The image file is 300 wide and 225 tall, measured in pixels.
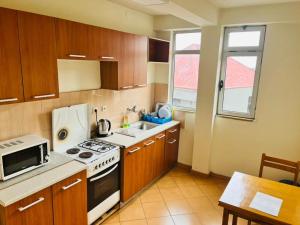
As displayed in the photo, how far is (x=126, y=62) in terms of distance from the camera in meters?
2.87

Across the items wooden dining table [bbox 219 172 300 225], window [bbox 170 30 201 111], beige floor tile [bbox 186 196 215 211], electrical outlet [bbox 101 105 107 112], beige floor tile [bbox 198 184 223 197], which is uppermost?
window [bbox 170 30 201 111]

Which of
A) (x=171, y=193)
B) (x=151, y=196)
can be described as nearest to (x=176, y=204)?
(x=171, y=193)

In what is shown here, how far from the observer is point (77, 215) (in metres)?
2.16

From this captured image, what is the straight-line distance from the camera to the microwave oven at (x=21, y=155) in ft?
5.83

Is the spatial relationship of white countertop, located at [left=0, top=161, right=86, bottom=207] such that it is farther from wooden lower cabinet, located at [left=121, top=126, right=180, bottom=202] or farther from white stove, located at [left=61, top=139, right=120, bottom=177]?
wooden lower cabinet, located at [left=121, top=126, right=180, bottom=202]

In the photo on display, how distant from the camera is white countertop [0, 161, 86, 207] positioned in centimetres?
160

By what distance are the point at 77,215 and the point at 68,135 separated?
0.85 metres

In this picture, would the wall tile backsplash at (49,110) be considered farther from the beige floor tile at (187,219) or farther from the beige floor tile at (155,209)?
the beige floor tile at (187,219)

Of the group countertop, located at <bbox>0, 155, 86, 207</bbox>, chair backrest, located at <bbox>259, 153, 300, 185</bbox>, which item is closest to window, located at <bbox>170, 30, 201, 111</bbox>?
chair backrest, located at <bbox>259, 153, 300, 185</bbox>

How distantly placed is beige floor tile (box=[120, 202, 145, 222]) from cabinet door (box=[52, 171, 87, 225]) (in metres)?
0.57

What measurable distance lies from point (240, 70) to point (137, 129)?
1.73 m

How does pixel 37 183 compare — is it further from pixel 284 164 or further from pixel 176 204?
pixel 284 164

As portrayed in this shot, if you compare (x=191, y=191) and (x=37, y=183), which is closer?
(x=37, y=183)

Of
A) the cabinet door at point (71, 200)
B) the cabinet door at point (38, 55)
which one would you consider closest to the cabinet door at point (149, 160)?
the cabinet door at point (71, 200)
